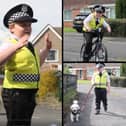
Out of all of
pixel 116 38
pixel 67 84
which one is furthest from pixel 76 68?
pixel 116 38

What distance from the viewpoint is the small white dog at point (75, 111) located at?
4508 millimetres

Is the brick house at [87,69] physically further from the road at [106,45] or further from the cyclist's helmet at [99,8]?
the cyclist's helmet at [99,8]

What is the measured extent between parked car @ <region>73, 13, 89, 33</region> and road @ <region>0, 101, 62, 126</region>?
79cm

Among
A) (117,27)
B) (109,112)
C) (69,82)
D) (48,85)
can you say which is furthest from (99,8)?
(109,112)

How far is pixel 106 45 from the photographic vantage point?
4.52 metres

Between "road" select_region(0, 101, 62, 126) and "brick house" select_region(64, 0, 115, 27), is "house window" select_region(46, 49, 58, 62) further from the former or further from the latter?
"road" select_region(0, 101, 62, 126)

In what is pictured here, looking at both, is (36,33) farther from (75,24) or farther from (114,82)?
(114,82)

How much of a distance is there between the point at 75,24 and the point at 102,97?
2.42 ft

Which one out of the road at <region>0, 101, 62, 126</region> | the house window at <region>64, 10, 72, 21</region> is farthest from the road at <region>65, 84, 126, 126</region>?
the house window at <region>64, 10, 72, 21</region>

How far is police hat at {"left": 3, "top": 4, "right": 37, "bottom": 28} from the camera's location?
4.45 metres

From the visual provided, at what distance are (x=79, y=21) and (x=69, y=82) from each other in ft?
1.93

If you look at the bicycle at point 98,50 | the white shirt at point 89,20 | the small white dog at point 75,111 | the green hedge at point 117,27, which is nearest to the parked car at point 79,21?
the white shirt at point 89,20

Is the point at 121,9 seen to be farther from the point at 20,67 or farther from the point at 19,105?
the point at 19,105

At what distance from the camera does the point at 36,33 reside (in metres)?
4.51
